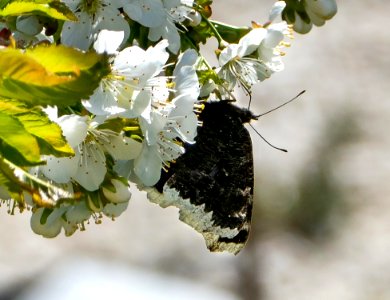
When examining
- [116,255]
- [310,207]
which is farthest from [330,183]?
[116,255]

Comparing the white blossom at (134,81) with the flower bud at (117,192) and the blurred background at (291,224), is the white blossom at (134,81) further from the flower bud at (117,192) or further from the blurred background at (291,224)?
the blurred background at (291,224)

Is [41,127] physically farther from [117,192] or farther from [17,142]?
[117,192]

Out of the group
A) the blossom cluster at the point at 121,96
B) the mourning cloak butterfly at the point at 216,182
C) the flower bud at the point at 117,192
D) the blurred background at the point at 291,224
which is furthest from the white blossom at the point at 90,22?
the blurred background at the point at 291,224

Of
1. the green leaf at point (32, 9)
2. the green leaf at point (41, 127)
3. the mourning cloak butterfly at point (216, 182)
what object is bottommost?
the mourning cloak butterfly at point (216, 182)

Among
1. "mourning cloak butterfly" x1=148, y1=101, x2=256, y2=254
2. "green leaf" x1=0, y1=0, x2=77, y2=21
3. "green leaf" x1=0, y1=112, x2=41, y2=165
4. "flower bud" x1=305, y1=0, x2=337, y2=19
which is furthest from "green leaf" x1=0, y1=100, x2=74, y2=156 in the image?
"flower bud" x1=305, y1=0, x2=337, y2=19

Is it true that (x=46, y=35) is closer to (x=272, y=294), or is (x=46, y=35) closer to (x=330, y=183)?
(x=272, y=294)

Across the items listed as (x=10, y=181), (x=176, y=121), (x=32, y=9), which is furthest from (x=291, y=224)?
(x=10, y=181)
